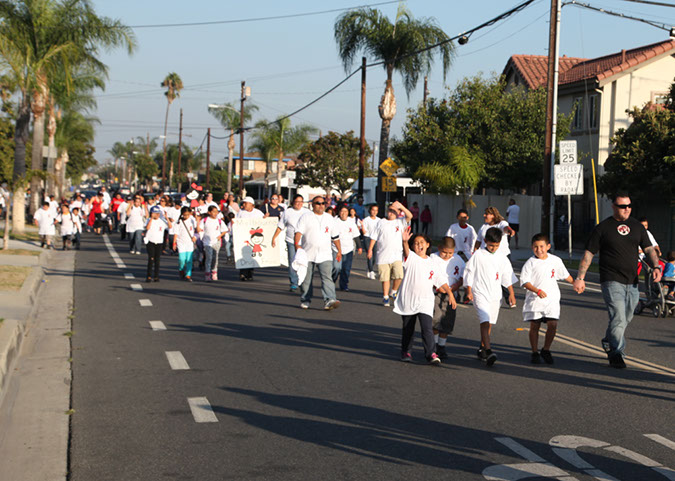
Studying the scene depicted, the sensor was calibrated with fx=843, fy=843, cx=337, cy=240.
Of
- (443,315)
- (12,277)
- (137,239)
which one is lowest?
(12,277)

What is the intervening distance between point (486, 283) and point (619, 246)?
1420 millimetres

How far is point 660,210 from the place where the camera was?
29.6 metres

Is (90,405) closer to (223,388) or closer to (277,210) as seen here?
(223,388)

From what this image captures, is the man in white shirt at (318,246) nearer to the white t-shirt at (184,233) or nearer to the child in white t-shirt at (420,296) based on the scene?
the child in white t-shirt at (420,296)

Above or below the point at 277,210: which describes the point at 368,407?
below

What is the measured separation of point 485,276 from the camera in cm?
898

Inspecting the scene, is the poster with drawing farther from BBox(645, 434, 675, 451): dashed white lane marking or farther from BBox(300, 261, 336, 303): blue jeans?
BBox(645, 434, 675, 451): dashed white lane marking

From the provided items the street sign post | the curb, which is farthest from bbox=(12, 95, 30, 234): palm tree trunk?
the street sign post

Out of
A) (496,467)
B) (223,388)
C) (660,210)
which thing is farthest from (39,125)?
(496,467)

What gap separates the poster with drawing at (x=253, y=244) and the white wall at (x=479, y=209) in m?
15.6

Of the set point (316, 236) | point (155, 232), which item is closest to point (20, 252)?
point (155, 232)

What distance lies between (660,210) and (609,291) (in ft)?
74.0

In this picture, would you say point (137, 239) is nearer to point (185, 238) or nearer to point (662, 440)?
point (185, 238)

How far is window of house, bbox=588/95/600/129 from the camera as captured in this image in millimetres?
34250
